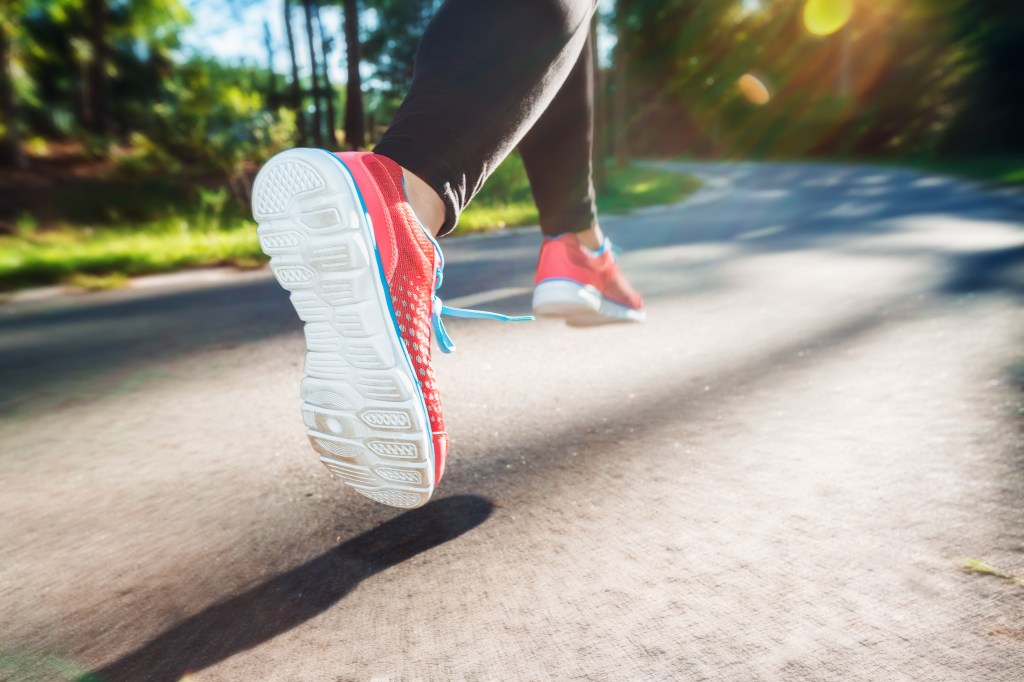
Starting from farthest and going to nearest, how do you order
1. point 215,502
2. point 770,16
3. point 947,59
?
point 770,16, point 947,59, point 215,502

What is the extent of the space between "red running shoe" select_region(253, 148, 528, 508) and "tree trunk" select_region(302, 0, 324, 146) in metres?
11.8

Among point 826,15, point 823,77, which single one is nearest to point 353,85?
point 823,77

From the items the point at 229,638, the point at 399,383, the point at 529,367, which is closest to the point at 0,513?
the point at 229,638

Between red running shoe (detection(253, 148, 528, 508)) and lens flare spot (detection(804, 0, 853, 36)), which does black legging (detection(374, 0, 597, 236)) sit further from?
lens flare spot (detection(804, 0, 853, 36))

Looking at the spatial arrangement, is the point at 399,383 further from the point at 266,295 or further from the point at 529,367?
the point at 266,295

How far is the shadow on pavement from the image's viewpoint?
2.80 feet

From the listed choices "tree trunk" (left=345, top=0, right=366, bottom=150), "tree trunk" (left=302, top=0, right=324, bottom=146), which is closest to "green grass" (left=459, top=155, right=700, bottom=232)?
"tree trunk" (left=345, top=0, right=366, bottom=150)

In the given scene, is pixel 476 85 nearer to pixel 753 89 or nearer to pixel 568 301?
pixel 568 301

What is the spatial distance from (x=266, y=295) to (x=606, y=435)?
2335 mm

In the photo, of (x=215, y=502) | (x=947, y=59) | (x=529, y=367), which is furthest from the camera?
(x=947, y=59)

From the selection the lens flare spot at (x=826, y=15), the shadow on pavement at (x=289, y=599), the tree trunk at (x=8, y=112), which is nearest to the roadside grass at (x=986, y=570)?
the shadow on pavement at (x=289, y=599)

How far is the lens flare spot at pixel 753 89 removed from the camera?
28875 mm

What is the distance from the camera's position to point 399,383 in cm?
107

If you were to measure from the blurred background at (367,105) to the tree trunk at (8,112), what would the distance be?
0.06 m
